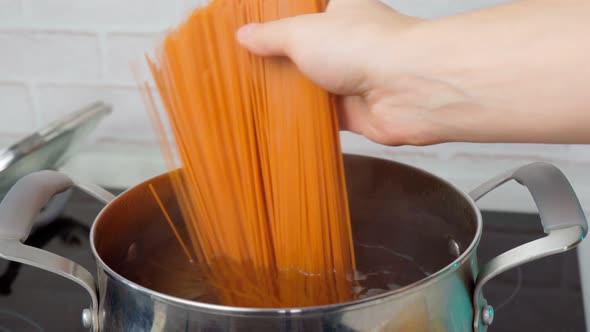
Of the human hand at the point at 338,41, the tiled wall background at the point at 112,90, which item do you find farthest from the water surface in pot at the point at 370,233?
the tiled wall background at the point at 112,90

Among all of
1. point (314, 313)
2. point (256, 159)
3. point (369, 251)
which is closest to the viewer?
point (314, 313)

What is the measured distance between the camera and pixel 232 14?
17.8 inches

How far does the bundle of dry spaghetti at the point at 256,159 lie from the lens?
0.45m

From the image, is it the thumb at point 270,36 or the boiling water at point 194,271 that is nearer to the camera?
the thumb at point 270,36

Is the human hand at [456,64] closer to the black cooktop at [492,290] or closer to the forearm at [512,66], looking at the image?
the forearm at [512,66]

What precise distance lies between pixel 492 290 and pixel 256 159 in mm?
336

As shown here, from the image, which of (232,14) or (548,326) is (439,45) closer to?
(232,14)

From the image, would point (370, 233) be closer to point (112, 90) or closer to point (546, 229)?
point (546, 229)

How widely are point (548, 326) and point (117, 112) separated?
0.62 meters

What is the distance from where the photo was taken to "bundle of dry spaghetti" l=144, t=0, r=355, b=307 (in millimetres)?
454

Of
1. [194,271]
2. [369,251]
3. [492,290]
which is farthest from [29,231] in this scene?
[492,290]

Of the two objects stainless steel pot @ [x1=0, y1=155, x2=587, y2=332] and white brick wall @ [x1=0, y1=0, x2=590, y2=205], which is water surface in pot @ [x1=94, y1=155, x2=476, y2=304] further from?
white brick wall @ [x1=0, y1=0, x2=590, y2=205]

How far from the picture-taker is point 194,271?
569 mm

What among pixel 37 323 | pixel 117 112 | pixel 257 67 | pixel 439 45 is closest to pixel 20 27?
pixel 117 112
